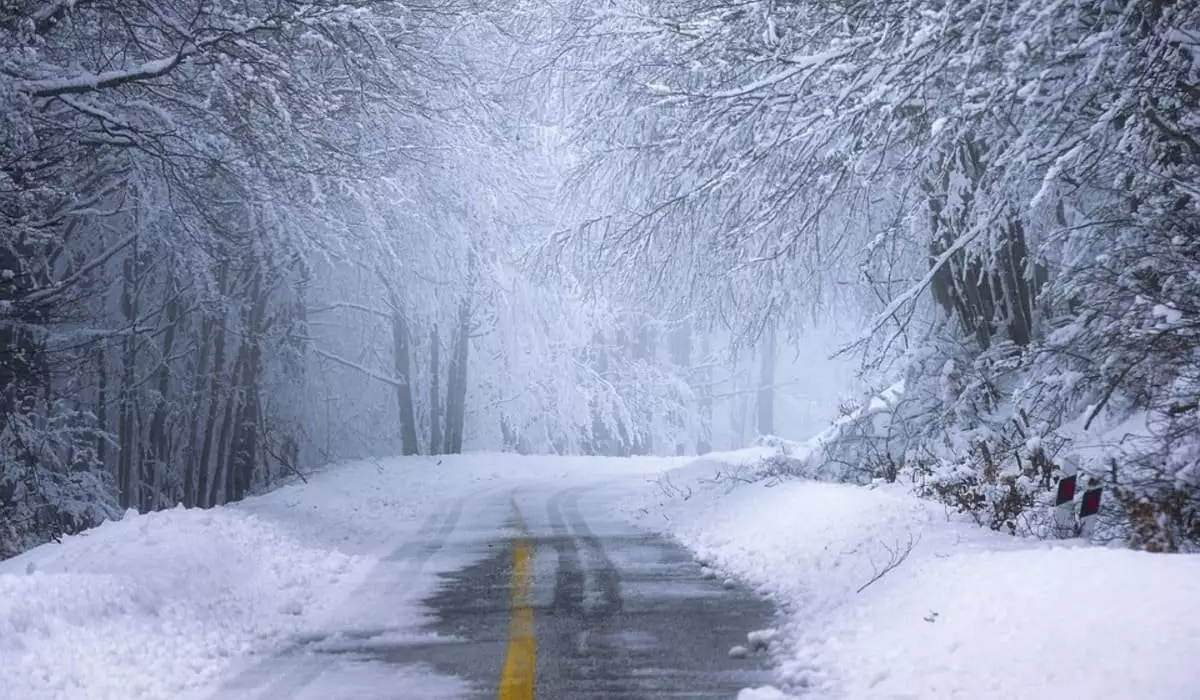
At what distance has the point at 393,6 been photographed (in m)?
13.0

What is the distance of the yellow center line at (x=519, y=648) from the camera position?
644 cm

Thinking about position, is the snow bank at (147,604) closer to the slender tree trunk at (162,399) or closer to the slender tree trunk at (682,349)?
the slender tree trunk at (162,399)

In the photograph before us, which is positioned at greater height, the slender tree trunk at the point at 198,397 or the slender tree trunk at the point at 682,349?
the slender tree trunk at the point at 682,349

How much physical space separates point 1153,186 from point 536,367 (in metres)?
27.4

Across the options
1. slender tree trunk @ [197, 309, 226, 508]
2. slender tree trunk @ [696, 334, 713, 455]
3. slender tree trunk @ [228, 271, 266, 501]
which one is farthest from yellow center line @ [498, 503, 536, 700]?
slender tree trunk @ [696, 334, 713, 455]

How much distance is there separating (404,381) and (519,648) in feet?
80.1

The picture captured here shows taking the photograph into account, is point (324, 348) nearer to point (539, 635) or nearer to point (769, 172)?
point (769, 172)

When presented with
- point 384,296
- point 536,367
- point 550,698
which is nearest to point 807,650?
point 550,698

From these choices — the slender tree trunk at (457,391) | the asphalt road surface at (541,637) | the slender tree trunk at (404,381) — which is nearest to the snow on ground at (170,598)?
the asphalt road surface at (541,637)

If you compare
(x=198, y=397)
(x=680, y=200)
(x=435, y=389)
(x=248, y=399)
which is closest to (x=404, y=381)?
(x=435, y=389)

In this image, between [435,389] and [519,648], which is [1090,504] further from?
[435,389]

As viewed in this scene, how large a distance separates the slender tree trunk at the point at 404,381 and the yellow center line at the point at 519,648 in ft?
65.1

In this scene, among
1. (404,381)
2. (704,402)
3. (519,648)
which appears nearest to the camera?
(519,648)

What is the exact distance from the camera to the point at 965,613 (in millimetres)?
6625
